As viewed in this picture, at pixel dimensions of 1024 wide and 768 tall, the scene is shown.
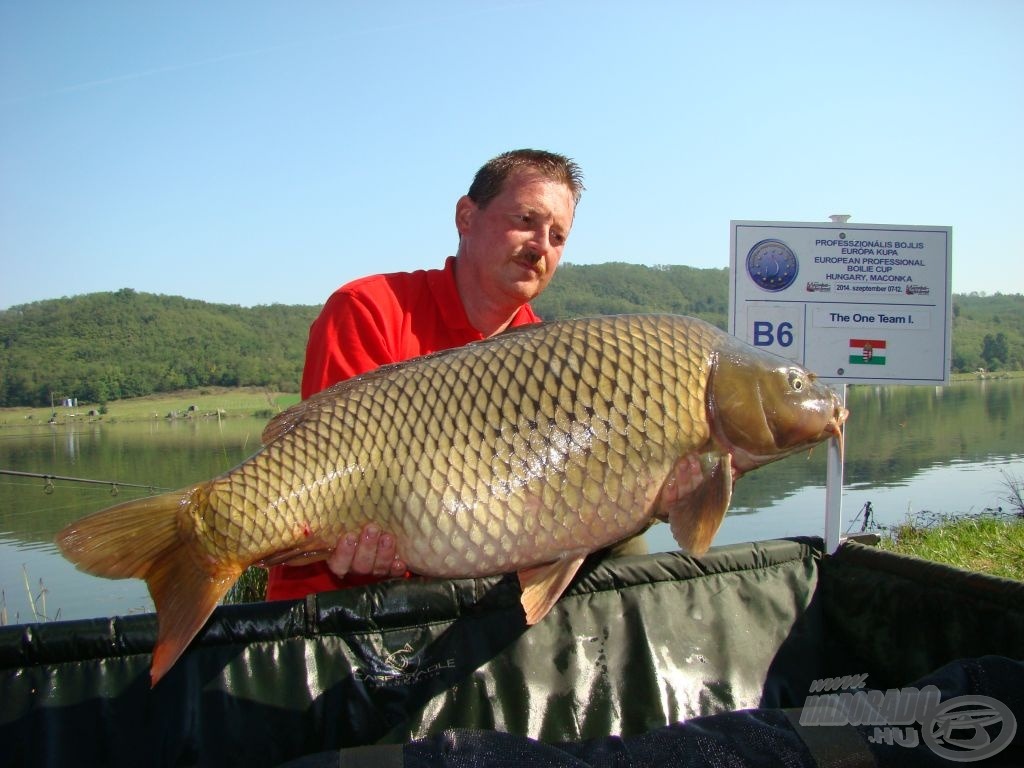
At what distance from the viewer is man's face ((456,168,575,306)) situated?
217cm

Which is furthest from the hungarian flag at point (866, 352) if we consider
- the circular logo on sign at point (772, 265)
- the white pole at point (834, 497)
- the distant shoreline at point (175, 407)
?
the distant shoreline at point (175, 407)

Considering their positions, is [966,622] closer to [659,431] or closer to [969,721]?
[969,721]

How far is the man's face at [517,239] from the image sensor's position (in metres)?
2.17

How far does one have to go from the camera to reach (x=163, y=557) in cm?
134

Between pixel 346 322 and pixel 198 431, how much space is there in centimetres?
2429

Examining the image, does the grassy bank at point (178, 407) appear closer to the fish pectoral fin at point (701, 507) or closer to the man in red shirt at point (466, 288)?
the man in red shirt at point (466, 288)

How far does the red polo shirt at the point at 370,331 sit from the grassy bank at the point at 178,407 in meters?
22.8

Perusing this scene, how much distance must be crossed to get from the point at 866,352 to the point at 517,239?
134cm

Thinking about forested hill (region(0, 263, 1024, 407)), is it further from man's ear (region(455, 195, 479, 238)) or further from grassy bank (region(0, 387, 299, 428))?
man's ear (region(455, 195, 479, 238))

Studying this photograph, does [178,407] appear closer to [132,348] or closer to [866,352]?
[132,348]

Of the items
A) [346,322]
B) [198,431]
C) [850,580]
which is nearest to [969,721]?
[850,580]

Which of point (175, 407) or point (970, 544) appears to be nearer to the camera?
point (970, 544)

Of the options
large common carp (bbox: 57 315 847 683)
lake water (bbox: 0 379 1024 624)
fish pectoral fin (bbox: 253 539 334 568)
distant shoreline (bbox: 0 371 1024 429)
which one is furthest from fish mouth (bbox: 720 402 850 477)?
distant shoreline (bbox: 0 371 1024 429)

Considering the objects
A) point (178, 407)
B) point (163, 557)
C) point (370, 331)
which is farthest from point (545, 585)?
point (178, 407)
